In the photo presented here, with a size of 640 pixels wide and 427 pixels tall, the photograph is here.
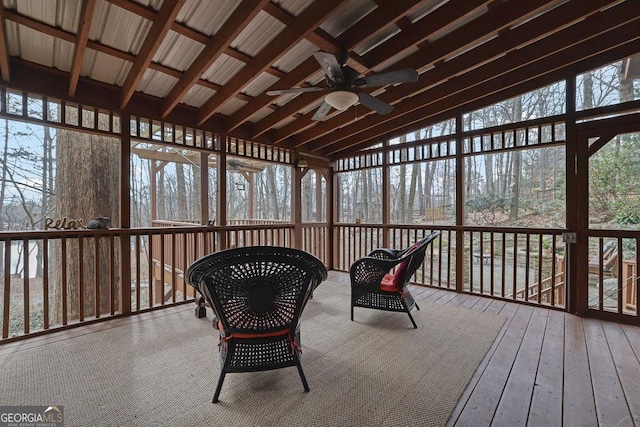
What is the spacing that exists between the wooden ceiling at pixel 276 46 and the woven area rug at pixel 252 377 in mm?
2658

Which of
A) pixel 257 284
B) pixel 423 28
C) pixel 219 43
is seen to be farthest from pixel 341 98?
pixel 257 284

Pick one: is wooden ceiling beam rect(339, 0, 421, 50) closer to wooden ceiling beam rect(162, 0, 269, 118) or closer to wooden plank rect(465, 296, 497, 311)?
wooden ceiling beam rect(162, 0, 269, 118)

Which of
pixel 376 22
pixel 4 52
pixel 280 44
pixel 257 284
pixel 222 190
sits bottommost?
pixel 257 284

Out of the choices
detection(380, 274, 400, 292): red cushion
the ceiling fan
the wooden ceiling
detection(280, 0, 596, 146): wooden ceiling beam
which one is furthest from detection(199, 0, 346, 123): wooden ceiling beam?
detection(380, 274, 400, 292): red cushion

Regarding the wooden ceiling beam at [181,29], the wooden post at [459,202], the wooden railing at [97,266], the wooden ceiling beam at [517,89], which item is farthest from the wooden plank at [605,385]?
the wooden ceiling beam at [181,29]

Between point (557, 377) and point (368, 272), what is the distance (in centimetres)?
176

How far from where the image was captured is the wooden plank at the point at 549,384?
168 cm

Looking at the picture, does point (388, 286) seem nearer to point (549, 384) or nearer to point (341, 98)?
point (549, 384)

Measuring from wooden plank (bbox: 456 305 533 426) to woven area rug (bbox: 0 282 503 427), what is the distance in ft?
0.31

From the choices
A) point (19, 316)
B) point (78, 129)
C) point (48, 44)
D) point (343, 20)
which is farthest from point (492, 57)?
point (19, 316)

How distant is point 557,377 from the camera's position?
2107mm

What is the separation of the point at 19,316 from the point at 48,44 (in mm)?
6865

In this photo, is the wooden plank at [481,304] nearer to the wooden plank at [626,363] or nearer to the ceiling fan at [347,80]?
the wooden plank at [626,363]

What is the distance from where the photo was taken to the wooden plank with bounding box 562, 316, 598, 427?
1.68 metres
